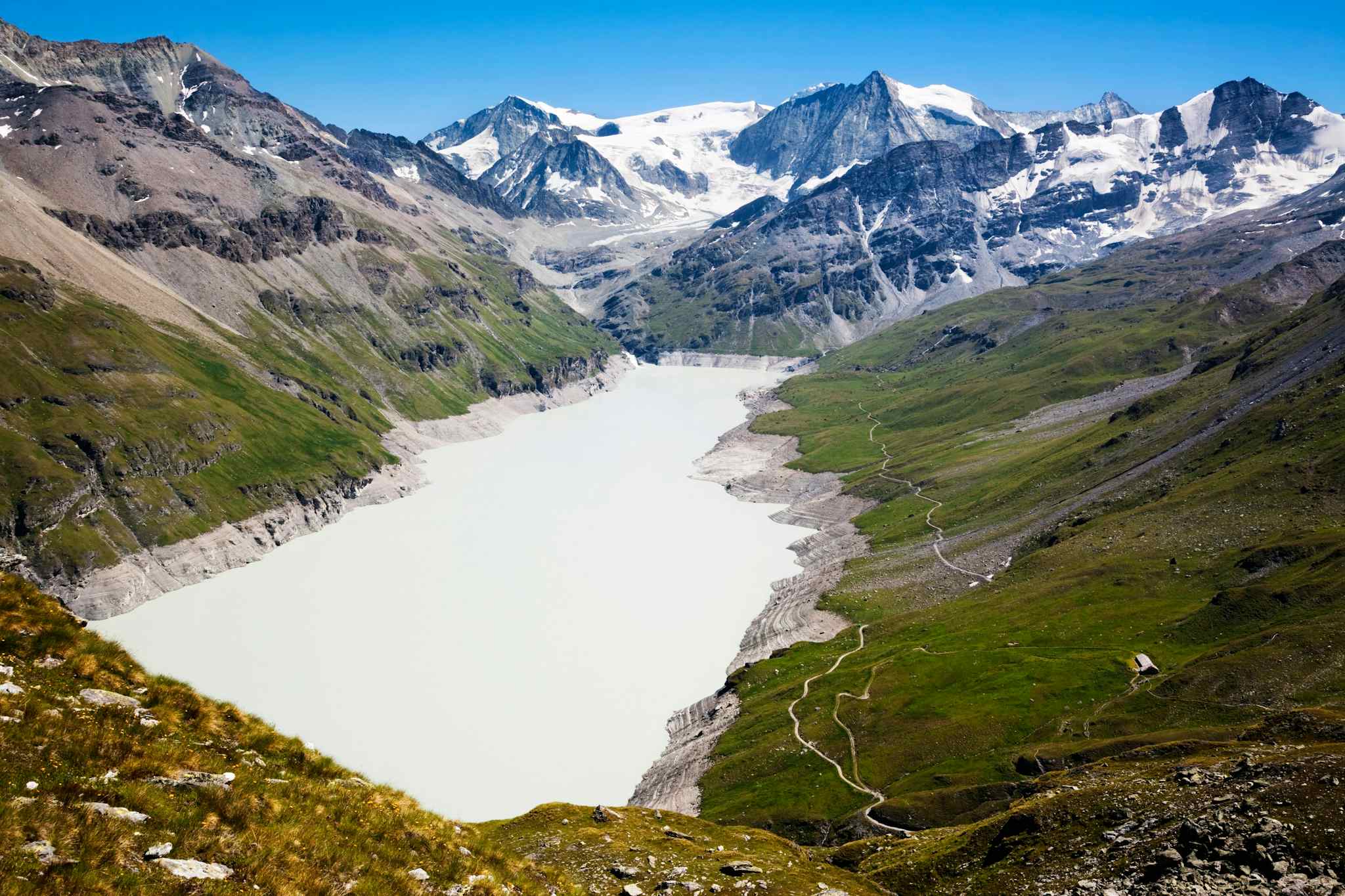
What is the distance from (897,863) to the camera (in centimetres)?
4503

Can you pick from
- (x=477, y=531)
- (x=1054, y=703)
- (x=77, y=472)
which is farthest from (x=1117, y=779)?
(x=77, y=472)

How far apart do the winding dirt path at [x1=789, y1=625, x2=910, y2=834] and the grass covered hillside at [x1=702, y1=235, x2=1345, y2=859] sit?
0.58 meters

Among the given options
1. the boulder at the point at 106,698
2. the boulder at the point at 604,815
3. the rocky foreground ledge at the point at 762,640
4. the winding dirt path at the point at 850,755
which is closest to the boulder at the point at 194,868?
the boulder at the point at 106,698

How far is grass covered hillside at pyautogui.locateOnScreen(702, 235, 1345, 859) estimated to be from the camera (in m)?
74.8

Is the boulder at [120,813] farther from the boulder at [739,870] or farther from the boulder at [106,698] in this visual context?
the boulder at [739,870]

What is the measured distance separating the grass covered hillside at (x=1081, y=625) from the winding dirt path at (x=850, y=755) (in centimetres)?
58

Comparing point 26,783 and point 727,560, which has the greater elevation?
point 26,783

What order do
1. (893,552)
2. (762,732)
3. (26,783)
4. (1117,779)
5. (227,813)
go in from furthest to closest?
(893,552), (762,732), (1117,779), (227,813), (26,783)

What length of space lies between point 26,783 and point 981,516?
161685mm

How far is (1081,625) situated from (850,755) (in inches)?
1384

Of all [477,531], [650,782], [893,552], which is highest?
[477,531]

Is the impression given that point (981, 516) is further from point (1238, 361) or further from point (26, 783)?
point (26, 783)

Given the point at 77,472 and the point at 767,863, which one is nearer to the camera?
the point at 767,863

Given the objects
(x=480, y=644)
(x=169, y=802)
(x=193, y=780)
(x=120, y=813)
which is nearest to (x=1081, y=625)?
(x=480, y=644)
